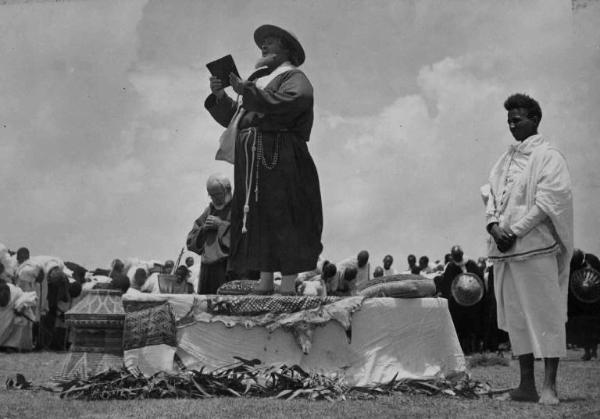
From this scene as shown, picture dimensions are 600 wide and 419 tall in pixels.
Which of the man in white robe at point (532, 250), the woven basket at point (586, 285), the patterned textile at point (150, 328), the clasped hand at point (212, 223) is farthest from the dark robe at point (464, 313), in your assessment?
the patterned textile at point (150, 328)

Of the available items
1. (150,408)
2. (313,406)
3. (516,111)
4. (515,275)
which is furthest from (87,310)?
(516,111)

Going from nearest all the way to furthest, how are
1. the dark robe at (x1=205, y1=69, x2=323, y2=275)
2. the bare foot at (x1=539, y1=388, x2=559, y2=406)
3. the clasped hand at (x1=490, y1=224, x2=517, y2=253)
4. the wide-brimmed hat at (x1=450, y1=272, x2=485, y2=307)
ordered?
the bare foot at (x1=539, y1=388, x2=559, y2=406) < the clasped hand at (x1=490, y1=224, x2=517, y2=253) < the dark robe at (x1=205, y1=69, x2=323, y2=275) < the wide-brimmed hat at (x1=450, y1=272, x2=485, y2=307)

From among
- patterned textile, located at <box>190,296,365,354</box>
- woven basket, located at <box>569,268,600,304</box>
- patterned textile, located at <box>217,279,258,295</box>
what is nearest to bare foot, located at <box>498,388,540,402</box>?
patterned textile, located at <box>190,296,365,354</box>

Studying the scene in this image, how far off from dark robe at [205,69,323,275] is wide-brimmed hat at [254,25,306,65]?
0.29 metres

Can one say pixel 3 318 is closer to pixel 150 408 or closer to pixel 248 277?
pixel 248 277

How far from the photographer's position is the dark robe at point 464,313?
12547 millimetres

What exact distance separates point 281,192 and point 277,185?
6 cm

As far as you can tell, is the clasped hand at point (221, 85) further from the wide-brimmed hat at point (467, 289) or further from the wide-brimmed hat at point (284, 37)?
the wide-brimmed hat at point (467, 289)

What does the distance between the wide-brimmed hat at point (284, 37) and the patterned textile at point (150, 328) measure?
87.6 inches

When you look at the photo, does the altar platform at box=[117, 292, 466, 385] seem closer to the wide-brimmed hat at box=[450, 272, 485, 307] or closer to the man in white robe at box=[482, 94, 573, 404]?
the man in white robe at box=[482, 94, 573, 404]

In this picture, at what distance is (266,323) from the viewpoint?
5281 millimetres

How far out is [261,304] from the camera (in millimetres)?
5355

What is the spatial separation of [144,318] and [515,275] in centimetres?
255

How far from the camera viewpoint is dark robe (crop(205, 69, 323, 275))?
5.62 meters
